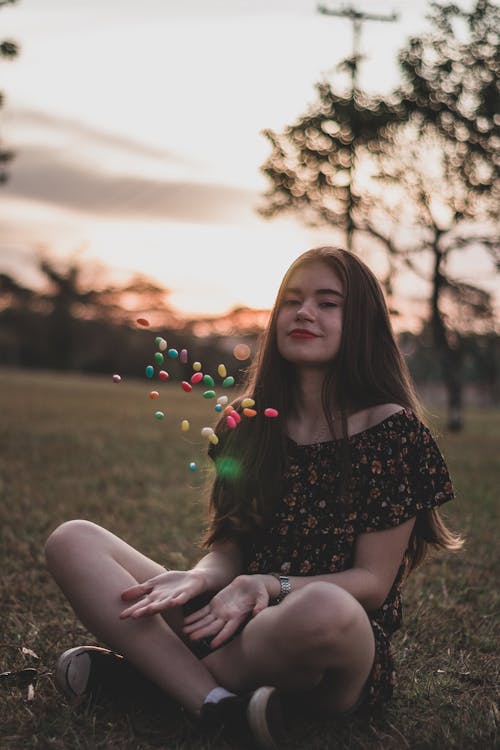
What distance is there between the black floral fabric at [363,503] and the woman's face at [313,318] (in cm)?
28

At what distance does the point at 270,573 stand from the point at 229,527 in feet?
0.87

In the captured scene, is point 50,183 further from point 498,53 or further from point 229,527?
point 229,527

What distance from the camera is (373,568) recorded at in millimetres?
2354

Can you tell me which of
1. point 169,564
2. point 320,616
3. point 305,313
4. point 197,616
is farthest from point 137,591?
point 169,564

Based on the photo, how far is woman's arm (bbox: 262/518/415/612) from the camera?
2305 millimetres

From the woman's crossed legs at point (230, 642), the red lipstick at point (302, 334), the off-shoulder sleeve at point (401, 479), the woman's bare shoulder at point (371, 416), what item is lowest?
the woman's crossed legs at point (230, 642)

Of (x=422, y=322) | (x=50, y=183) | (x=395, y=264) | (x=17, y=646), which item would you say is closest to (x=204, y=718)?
(x=17, y=646)

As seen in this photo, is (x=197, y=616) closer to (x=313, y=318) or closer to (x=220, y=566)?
(x=220, y=566)

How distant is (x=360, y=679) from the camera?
88.8 inches

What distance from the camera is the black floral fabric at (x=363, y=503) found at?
239cm

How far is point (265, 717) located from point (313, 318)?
3.80ft

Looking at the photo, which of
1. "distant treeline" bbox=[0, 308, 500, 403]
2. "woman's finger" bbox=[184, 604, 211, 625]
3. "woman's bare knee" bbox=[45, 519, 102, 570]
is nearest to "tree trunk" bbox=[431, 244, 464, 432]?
"woman's bare knee" bbox=[45, 519, 102, 570]

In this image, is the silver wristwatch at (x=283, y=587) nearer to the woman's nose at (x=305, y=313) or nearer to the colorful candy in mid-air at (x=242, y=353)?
the colorful candy in mid-air at (x=242, y=353)

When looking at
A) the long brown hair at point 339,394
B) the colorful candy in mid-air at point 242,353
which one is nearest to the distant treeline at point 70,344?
the long brown hair at point 339,394
